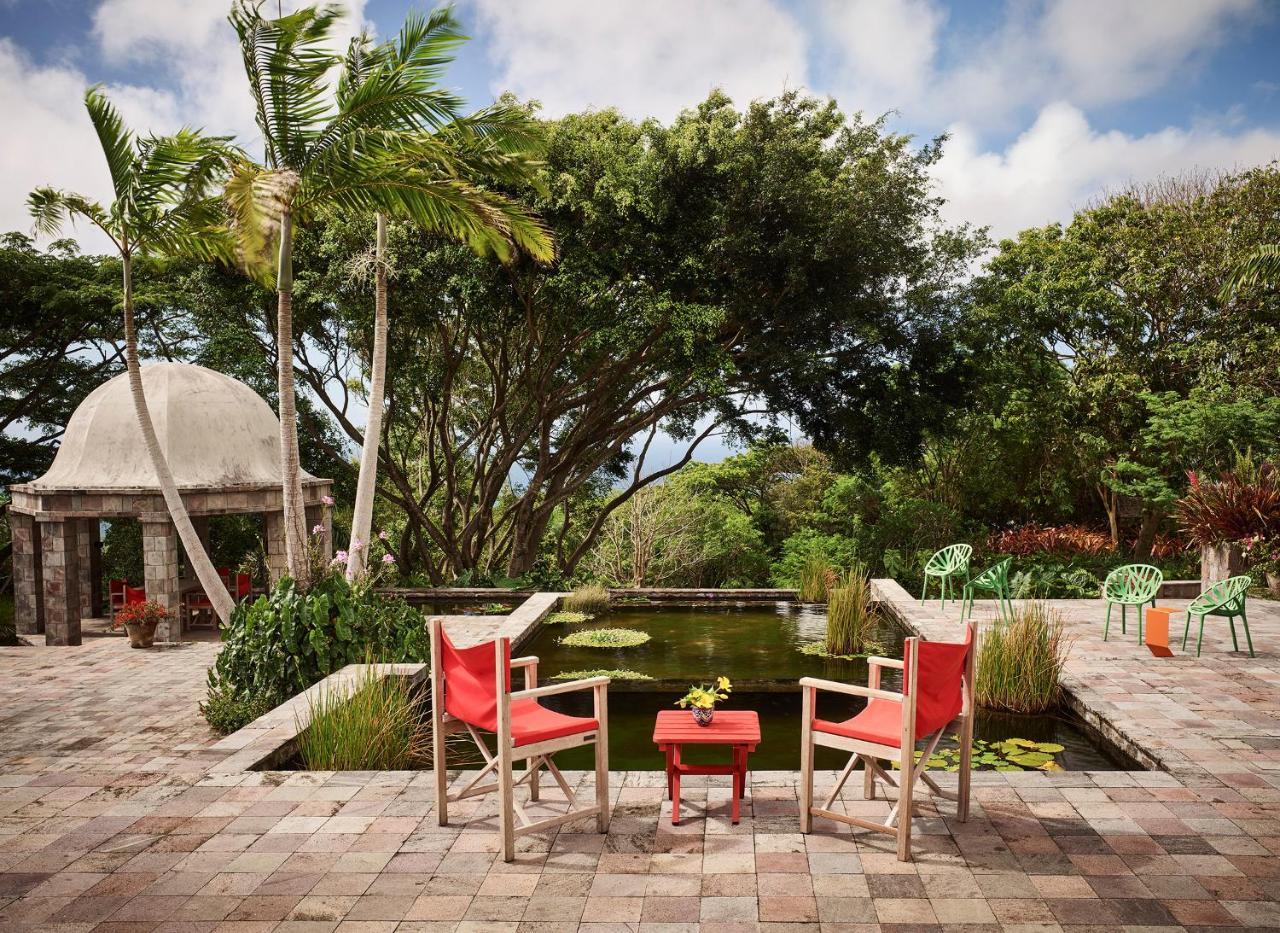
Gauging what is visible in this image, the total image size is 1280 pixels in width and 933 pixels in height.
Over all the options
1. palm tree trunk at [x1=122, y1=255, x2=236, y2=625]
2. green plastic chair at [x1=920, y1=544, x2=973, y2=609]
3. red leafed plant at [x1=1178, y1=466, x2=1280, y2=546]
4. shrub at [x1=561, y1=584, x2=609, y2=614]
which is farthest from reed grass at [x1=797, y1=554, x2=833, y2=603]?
palm tree trunk at [x1=122, y1=255, x2=236, y2=625]

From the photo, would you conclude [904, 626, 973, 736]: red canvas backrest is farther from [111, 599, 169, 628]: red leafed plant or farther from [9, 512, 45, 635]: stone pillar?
[9, 512, 45, 635]: stone pillar

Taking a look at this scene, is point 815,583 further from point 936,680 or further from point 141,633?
point 936,680

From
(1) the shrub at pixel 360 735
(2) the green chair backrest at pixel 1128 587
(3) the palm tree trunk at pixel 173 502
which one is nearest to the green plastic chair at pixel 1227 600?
(2) the green chair backrest at pixel 1128 587

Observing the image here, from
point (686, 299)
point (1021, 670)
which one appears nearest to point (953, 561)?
point (1021, 670)

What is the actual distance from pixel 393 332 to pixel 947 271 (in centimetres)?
857

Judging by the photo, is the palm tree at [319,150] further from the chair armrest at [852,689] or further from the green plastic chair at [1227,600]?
the green plastic chair at [1227,600]

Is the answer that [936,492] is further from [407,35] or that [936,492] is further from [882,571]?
[407,35]

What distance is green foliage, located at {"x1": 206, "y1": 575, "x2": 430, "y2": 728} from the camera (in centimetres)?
710

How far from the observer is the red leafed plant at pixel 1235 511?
1070 centimetres

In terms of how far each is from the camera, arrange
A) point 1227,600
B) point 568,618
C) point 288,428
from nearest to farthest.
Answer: point 1227,600 < point 288,428 < point 568,618

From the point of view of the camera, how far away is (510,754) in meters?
3.88

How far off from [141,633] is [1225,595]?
10.4 m

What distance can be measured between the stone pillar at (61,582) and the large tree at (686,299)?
4526mm

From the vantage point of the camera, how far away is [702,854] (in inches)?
152
